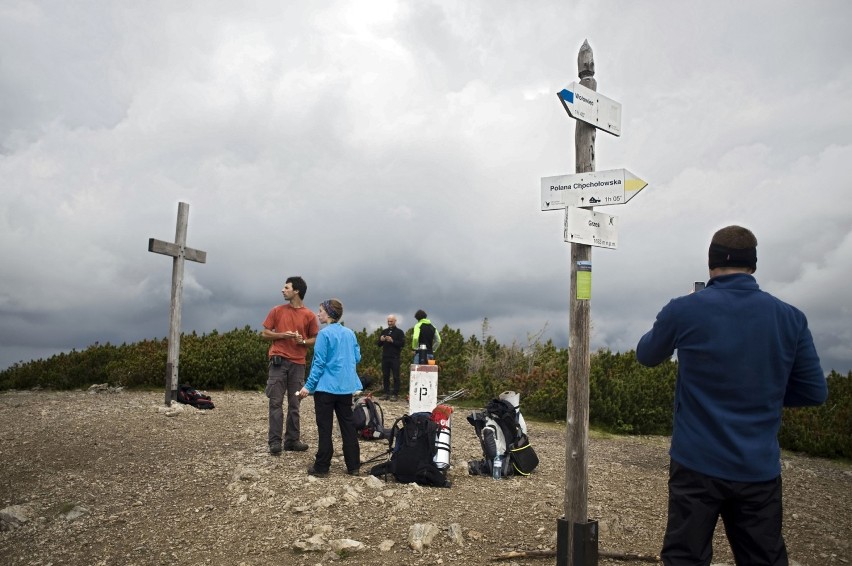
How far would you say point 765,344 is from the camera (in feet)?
10.9

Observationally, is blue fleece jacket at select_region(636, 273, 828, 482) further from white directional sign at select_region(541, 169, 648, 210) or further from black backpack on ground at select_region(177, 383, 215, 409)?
black backpack on ground at select_region(177, 383, 215, 409)

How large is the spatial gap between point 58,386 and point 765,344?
18.2m

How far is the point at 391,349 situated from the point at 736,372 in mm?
12750

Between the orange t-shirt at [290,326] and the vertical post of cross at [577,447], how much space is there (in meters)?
4.48

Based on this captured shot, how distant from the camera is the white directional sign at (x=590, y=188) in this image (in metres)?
5.06

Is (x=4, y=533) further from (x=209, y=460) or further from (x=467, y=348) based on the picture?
(x=467, y=348)

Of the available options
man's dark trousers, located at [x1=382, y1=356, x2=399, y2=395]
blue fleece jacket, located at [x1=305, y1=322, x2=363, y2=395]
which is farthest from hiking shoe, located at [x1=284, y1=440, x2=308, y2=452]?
man's dark trousers, located at [x1=382, y1=356, x2=399, y2=395]

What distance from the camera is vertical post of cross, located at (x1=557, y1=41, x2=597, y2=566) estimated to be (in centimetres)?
510

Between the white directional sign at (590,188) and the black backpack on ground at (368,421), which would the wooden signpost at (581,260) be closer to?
the white directional sign at (590,188)

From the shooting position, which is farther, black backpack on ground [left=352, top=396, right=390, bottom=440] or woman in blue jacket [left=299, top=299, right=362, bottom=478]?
black backpack on ground [left=352, top=396, right=390, bottom=440]

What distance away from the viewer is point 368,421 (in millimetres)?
10375

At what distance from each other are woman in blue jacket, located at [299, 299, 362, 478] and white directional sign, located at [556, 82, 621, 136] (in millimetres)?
3739

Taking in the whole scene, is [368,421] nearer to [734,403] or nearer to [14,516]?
[14,516]

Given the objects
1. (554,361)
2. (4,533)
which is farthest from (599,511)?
(554,361)
